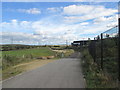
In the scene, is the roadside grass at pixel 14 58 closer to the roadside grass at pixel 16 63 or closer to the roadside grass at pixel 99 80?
the roadside grass at pixel 16 63

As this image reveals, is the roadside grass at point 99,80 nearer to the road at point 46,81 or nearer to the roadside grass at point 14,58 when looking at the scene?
the road at point 46,81

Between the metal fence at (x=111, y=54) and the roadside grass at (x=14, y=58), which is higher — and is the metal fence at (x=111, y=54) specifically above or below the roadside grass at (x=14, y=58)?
above

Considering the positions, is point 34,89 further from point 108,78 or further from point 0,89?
point 108,78

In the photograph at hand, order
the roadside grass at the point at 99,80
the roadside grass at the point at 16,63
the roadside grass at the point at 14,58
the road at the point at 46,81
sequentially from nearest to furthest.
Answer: the roadside grass at the point at 99,80, the road at the point at 46,81, the roadside grass at the point at 16,63, the roadside grass at the point at 14,58

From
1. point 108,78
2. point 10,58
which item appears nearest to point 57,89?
point 108,78

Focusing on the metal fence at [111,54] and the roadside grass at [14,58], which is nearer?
the metal fence at [111,54]

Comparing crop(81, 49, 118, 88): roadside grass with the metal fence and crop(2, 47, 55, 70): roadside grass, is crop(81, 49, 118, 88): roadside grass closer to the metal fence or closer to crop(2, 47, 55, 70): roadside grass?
the metal fence

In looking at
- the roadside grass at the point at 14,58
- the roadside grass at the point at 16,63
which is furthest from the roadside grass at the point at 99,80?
the roadside grass at the point at 14,58

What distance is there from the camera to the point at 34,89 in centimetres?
693

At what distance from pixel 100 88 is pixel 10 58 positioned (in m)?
15.5

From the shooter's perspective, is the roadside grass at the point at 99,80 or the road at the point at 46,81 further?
the road at the point at 46,81

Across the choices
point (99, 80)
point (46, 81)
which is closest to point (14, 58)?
point (46, 81)

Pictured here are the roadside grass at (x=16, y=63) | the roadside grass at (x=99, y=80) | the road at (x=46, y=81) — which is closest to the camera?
the roadside grass at (x=99, y=80)

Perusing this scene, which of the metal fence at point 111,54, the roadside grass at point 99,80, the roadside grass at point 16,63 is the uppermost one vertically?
the metal fence at point 111,54
